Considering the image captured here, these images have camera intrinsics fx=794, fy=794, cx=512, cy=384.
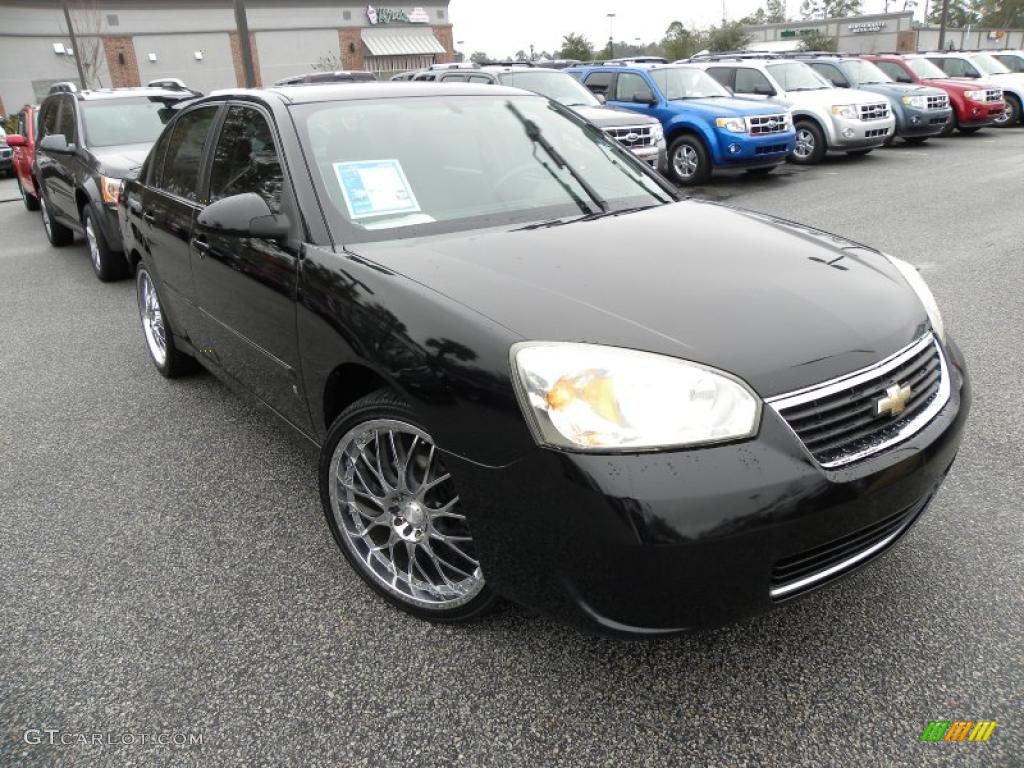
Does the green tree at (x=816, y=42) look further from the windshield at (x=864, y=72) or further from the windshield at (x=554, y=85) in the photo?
the windshield at (x=554, y=85)

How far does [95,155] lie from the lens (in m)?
7.38

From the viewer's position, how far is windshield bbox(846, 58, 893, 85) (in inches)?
632

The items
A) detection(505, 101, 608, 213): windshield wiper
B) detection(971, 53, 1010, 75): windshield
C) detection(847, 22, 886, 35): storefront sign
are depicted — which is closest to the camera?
detection(505, 101, 608, 213): windshield wiper

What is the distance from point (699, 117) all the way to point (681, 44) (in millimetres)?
50532

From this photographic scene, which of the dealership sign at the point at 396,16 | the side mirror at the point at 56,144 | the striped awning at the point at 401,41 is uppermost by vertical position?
the dealership sign at the point at 396,16

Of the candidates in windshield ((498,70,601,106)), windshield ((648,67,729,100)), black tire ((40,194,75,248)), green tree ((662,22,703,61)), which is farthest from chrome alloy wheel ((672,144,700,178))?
green tree ((662,22,703,61))

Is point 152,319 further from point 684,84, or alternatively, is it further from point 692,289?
point 684,84

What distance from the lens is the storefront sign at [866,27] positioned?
5531 cm

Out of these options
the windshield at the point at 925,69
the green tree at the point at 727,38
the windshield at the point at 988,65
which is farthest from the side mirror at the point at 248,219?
the green tree at the point at 727,38

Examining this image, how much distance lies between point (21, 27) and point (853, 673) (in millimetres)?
46621

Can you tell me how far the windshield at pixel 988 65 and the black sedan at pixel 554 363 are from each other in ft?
67.9

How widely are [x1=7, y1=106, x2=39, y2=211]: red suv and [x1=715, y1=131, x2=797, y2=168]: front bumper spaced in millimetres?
9464

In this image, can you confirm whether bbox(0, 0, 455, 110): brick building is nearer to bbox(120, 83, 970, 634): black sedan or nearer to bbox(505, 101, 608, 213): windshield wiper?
bbox(505, 101, 608, 213): windshield wiper

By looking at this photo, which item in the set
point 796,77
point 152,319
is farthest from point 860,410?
point 796,77
